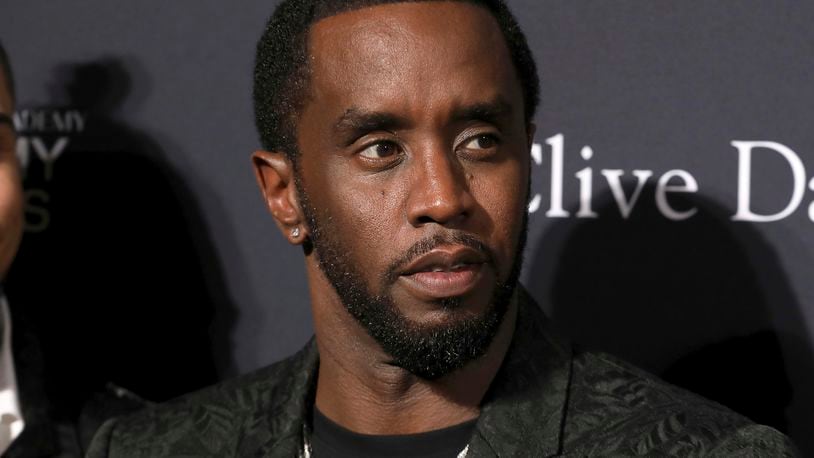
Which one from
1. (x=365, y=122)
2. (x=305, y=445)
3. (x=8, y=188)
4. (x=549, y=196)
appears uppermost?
(x=365, y=122)

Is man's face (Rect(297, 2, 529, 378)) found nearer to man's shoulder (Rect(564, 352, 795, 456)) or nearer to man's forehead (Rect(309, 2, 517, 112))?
man's forehead (Rect(309, 2, 517, 112))

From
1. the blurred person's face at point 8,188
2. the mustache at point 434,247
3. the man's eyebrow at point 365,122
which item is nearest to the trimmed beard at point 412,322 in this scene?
the mustache at point 434,247

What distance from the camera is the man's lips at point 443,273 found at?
1290 mm

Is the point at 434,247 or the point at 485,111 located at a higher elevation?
the point at 485,111

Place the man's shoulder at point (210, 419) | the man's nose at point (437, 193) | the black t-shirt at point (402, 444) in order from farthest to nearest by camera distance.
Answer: the man's shoulder at point (210, 419) → the black t-shirt at point (402, 444) → the man's nose at point (437, 193)

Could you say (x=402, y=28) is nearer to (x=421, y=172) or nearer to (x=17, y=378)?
(x=421, y=172)

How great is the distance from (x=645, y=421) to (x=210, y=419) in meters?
0.54

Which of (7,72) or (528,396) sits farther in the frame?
(7,72)

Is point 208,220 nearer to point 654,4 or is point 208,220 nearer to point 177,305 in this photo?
point 177,305

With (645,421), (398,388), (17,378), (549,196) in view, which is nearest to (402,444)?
(398,388)

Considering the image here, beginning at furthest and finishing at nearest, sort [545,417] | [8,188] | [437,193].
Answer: [8,188] < [545,417] < [437,193]

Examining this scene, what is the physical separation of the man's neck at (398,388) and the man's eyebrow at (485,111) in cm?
23

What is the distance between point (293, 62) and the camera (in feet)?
4.66

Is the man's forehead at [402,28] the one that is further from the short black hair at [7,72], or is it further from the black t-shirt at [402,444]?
the short black hair at [7,72]
